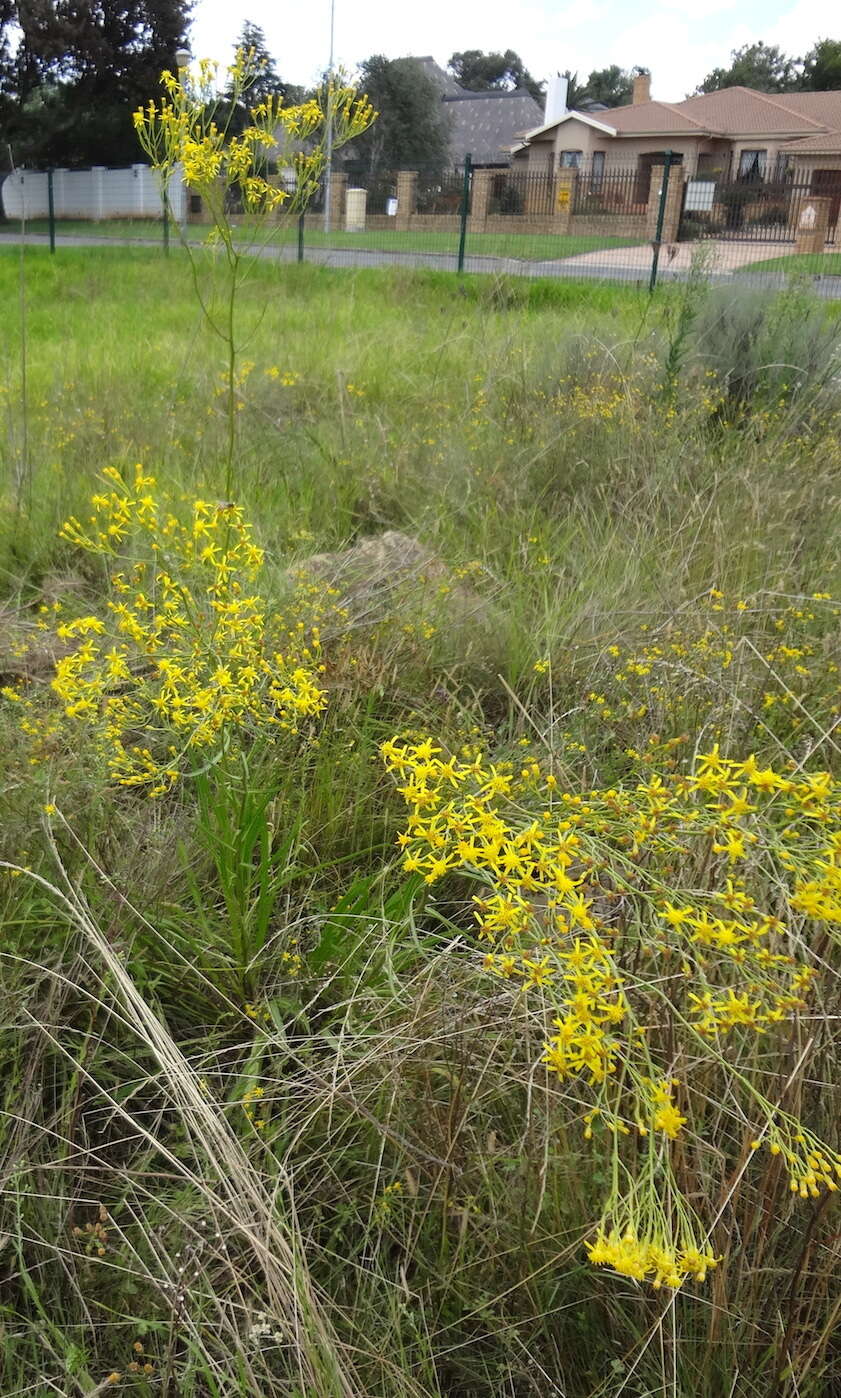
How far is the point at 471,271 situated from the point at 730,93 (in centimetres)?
3529

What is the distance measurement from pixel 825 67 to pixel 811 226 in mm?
47821

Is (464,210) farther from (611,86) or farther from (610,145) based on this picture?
(611,86)

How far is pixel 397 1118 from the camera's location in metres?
1.47

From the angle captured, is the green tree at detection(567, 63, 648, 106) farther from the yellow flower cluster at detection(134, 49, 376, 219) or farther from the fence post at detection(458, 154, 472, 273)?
the yellow flower cluster at detection(134, 49, 376, 219)

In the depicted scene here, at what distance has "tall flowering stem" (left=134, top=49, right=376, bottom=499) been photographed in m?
1.85

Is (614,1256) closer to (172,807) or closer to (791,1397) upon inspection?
(791,1397)

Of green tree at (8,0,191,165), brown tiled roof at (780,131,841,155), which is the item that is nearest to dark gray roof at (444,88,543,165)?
brown tiled roof at (780,131,841,155)

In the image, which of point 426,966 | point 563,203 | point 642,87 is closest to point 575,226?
point 563,203

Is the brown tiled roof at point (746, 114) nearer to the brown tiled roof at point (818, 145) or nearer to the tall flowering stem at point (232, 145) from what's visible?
the brown tiled roof at point (818, 145)

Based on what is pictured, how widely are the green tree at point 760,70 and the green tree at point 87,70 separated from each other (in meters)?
43.3

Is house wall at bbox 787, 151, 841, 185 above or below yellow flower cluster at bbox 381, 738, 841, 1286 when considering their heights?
above

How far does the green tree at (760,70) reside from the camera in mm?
61312

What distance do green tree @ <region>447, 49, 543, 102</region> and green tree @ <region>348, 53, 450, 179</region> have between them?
40.9m

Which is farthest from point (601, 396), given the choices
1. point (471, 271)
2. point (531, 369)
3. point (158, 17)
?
point (158, 17)
